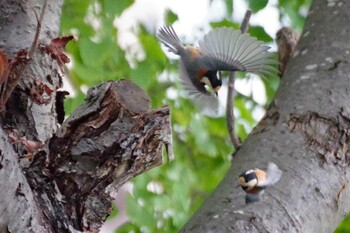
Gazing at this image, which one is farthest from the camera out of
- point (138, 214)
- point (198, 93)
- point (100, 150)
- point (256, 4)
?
point (138, 214)

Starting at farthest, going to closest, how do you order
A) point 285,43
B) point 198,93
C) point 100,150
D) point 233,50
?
point 285,43 < point 198,93 < point 233,50 < point 100,150

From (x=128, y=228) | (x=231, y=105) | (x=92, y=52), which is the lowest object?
(x=128, y=228)

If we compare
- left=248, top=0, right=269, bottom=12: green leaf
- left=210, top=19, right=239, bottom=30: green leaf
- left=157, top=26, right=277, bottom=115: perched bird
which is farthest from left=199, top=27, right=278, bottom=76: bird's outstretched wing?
left=210, top=19, right=239, bottom=30: green leaf

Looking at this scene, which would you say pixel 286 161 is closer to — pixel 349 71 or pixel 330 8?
pixel 349 71

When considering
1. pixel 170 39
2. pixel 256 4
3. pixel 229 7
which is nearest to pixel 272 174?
pixel 170 39

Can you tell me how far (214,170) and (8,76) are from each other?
1108 mm

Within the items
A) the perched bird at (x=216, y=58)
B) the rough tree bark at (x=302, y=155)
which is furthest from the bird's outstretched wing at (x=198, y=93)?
the rough tree bark at (x=302, y=155)

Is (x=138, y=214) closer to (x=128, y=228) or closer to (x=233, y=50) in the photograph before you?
(x=128, y=228)

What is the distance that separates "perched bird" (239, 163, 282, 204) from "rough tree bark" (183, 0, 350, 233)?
0.01 metres

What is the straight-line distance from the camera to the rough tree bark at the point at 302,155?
1.09m

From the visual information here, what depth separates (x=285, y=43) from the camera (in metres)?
1.88

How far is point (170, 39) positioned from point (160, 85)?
47 cm

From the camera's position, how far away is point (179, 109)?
6.77 ft

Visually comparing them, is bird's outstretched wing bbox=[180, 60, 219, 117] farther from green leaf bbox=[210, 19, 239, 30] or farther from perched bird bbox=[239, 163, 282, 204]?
perched bird bbox=[239, 163, 282, 204]
